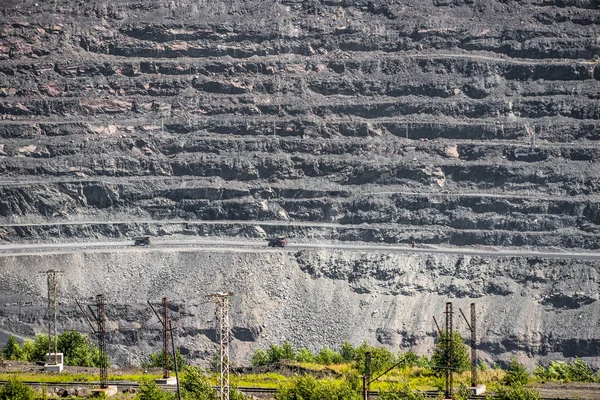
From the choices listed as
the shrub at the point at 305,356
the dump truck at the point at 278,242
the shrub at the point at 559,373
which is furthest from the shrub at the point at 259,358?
the dump truck at the point at 278,242

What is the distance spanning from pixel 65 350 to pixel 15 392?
90.6 feet

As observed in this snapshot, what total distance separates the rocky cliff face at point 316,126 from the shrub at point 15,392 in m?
42.9

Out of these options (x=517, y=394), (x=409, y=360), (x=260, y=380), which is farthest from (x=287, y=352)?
(x=517, y=394)

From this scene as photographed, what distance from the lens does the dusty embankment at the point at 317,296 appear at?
118 meters

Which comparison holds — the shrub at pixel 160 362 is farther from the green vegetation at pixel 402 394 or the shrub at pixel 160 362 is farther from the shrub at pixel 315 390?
the green vegetation at pixel 402 394

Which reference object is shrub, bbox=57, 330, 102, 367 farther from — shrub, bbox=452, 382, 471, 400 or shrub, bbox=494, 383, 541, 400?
shrub, bbox=494, 383, 541, 400

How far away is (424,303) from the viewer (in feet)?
400

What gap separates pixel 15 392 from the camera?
7856 centimetres

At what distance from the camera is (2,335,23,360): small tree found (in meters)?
104

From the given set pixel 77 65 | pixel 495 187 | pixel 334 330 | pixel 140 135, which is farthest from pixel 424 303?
pixel 77 65

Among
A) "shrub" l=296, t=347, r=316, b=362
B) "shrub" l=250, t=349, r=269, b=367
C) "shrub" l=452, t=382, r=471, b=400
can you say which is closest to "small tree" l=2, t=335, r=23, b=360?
"shrub" l=250, t=349, r=269, b=367

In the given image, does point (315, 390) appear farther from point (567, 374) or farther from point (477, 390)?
point (567, 374)

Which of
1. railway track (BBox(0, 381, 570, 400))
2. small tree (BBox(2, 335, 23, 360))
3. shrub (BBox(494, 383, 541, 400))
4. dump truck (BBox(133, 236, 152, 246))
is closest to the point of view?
shrub (BBox(494, 383, 541, 400))

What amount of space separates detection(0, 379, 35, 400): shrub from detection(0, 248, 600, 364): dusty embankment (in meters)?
34.2
